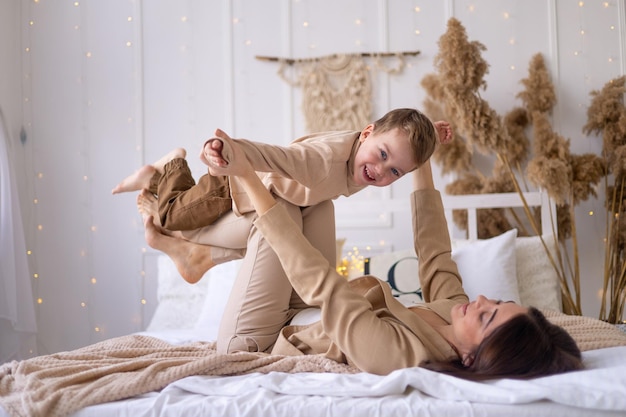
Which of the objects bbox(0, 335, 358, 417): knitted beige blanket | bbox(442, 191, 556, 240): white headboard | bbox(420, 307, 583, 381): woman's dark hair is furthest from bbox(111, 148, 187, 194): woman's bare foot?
bbox(442, 191, 556, 240): white headboard

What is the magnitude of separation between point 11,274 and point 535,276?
8.31ft

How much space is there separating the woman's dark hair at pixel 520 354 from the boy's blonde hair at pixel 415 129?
552 millimetres

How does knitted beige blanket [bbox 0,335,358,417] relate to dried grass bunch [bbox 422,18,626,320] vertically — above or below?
below

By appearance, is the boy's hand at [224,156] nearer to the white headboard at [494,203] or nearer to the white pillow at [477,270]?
the white pillow at [477,270]

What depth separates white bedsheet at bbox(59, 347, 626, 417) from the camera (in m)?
1.44

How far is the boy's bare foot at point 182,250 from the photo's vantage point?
2391mm

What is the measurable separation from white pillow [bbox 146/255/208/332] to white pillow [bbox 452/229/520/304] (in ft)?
4.24

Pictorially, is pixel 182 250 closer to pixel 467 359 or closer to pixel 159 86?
pixel 467 359

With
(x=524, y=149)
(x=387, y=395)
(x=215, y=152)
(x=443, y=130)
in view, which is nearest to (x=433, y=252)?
(x=443, y=130)

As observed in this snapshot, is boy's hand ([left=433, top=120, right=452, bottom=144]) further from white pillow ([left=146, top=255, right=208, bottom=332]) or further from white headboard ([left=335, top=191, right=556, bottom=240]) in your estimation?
white pillow ([left=146, top=255, right=208, bottom=332])

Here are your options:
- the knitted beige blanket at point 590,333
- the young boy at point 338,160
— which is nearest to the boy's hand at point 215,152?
the young boy at point 338,160

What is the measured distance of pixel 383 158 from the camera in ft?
6.42

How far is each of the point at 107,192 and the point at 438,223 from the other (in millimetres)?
2412

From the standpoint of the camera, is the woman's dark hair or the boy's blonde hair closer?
the woman's dark hair
